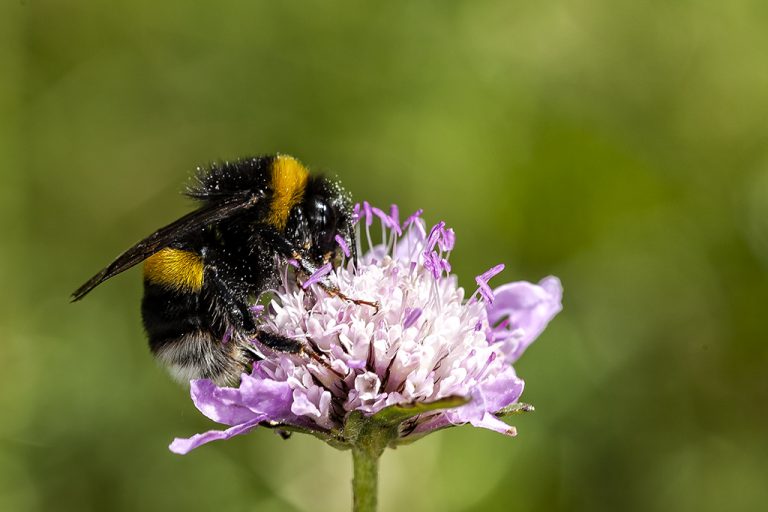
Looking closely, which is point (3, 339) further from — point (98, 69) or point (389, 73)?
point (389, 73)

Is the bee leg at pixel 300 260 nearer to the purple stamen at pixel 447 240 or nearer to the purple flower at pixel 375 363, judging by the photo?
the purple flower at pixel 375 363

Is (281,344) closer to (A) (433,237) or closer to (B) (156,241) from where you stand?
(B) (156,241)

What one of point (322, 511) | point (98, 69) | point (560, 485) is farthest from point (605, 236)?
point (98, 69)

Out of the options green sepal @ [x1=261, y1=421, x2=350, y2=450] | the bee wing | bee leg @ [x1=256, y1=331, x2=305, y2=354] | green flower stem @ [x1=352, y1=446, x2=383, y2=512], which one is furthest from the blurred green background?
the bee wing

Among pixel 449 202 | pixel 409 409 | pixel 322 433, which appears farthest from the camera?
pixel 449 202

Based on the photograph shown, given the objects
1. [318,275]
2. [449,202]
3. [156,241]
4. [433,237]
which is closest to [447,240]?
[433,237]

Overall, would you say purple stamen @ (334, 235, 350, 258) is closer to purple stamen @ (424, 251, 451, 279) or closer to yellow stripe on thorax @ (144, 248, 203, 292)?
purple stamen @ (424, 251, 451, 279)

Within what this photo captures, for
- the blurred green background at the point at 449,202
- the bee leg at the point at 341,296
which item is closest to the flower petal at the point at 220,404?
the bee leg at the point at 341,296
